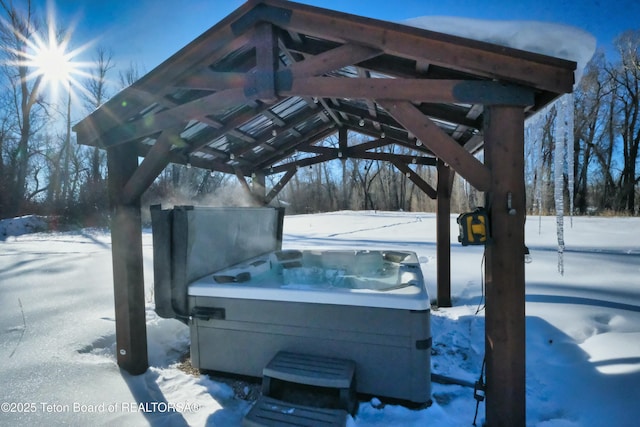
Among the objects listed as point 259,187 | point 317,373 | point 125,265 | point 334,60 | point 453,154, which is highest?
point 334,60

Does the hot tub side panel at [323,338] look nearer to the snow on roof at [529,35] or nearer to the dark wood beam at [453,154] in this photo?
the dark wood beam at [453,154]

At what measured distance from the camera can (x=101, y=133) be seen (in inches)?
95.7

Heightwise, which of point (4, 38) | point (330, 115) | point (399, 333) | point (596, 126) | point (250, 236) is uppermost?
point (4, 38)

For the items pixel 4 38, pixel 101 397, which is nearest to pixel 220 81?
pixel 101 397

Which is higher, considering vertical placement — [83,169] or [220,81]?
[83,169]

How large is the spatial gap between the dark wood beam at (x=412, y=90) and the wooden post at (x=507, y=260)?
0.25 ft

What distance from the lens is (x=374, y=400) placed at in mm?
2135

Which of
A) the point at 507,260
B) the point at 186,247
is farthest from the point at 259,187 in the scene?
the point at 507,260

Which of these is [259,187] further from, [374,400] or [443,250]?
[374,400]

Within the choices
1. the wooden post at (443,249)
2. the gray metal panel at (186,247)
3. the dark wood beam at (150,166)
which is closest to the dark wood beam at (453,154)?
the dark wood beam at (150,166)

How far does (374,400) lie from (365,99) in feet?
6.27

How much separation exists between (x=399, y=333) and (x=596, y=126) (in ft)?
59.2

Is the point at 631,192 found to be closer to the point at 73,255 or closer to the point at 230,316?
the point at 230,316

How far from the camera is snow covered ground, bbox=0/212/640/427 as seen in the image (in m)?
1.93
